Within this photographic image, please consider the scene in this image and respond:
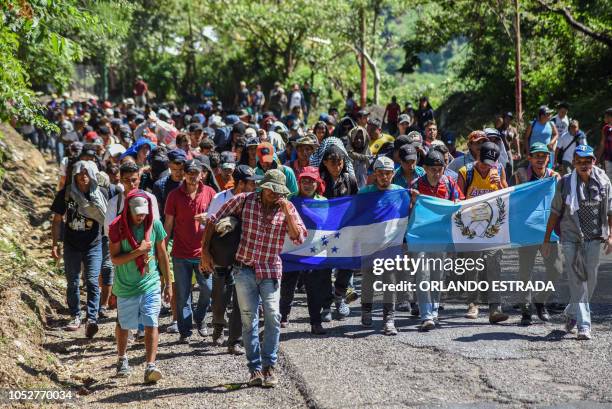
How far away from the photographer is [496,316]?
9602mm

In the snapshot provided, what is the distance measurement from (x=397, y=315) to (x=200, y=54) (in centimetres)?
3640

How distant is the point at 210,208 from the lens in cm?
920

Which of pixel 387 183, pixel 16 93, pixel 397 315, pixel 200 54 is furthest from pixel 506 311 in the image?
pixel 200 54

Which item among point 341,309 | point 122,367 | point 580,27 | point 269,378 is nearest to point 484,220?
point 341,309

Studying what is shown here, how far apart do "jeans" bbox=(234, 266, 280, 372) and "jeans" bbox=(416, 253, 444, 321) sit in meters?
2.12

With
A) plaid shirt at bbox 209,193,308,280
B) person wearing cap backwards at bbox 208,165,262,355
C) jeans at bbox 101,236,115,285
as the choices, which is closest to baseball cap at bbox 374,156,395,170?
person wearing cap backwards at bbox 208,165,262,355

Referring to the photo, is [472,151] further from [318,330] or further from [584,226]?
[318,330]

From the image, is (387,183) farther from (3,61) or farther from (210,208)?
(3,61)

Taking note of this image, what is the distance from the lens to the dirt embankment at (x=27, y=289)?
8.65 metres

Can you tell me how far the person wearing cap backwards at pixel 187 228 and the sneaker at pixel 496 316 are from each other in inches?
120

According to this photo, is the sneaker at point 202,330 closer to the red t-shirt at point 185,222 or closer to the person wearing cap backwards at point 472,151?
the red t-shirt at point 185,222

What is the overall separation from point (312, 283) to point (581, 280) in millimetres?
2729

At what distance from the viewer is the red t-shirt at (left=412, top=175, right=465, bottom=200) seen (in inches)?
382

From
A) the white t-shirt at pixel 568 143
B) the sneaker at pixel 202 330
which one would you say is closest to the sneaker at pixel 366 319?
the sneaker at pixel 202 330
